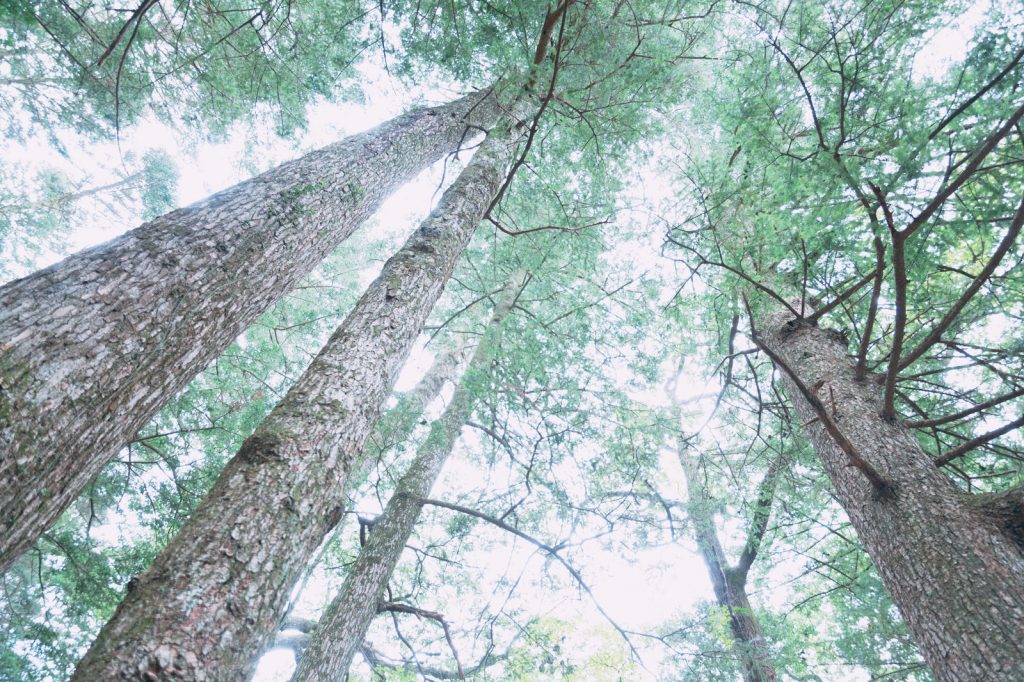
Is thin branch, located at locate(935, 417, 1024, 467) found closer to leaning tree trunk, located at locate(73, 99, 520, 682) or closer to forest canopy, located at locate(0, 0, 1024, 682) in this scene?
forest canopy, located at locate(0, 0, 1024, 682)

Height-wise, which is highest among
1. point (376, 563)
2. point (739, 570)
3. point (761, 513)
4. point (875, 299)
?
point (739, 570)

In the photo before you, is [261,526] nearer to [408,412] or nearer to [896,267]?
[896,267]

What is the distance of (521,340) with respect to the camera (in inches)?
216

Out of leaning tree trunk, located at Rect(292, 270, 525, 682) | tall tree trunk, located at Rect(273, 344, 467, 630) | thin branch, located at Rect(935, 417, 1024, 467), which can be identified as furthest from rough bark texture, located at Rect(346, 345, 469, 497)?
thin branch, located at Rect(935, 417, 1024, 467)

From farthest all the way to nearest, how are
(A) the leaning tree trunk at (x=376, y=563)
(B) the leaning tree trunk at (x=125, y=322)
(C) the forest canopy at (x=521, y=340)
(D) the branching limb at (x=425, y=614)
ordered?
(D) the branching limb at (x=425, y=614) < (A) the leaning tree trunk at (x=376, y=563) < (C) the forest canopy at (x=521, y=340) < (B) the leaning tree trunk at (x=125, y=322)

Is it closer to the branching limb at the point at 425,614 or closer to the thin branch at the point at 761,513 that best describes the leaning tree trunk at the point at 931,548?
the thin branch at the point at 761,513

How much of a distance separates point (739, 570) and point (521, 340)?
15.6 feet

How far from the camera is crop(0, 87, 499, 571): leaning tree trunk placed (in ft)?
4.39

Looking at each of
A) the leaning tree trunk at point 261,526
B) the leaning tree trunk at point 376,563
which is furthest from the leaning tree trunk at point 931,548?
the leaning tree trunk at point 376,563

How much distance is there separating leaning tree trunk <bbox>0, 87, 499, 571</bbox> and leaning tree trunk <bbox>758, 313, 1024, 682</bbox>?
3.26 m

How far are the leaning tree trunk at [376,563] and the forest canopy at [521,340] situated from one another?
0.10 feet

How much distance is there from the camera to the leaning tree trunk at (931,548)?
191cm

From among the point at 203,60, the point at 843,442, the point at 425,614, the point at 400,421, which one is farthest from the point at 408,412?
the point at 843,442

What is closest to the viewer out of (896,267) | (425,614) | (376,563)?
(896,267)
